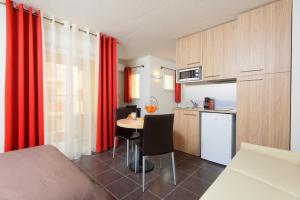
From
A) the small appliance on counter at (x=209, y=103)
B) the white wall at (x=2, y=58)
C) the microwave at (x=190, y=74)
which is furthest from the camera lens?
the small appliance on counter at (x=209, y=103)

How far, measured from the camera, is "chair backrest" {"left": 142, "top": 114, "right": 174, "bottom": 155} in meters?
1.65

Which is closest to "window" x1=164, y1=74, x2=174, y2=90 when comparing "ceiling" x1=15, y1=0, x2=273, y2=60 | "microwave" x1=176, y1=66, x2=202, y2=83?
"microwave" x1=176, y1=66, x2=202, y2=83

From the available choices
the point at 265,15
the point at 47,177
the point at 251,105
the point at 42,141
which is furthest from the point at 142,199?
the point at 265,15

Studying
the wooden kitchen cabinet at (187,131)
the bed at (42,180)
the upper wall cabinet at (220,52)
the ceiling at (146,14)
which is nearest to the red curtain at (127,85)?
the ceiling at (146,14)

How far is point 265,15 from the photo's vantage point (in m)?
1.89

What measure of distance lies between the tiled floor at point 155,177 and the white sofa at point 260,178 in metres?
0.71

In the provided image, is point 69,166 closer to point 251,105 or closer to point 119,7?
point 119,7

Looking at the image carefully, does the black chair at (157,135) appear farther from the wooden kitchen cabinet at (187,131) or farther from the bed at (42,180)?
the wooden kitchen cabinet at (187,131)

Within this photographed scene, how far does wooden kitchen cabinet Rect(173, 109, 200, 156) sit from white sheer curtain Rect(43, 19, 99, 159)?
1732 mm

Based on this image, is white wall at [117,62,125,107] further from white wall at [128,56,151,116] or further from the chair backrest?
the chair backrest

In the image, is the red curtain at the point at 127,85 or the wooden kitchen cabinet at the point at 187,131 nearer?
the wooden kitchen cabinet at the point at 187,131

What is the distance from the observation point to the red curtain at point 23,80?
1.83 meters

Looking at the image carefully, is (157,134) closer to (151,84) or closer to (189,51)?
(189,51)

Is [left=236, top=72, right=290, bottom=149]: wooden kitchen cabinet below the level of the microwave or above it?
below
